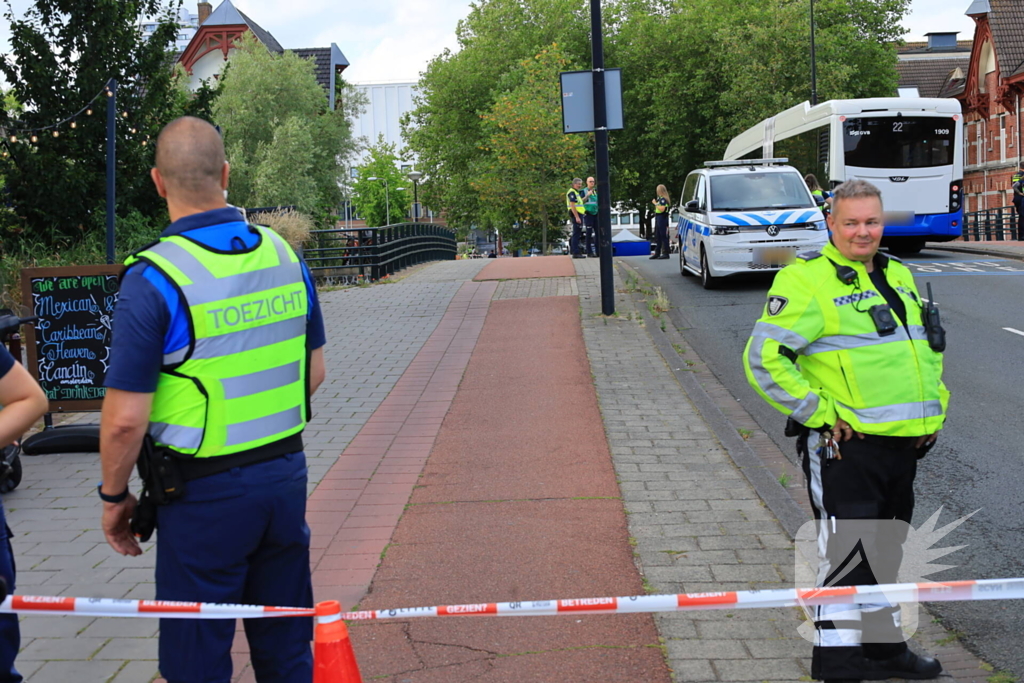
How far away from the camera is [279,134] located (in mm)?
41156

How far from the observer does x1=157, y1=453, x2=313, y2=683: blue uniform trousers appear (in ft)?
9.23

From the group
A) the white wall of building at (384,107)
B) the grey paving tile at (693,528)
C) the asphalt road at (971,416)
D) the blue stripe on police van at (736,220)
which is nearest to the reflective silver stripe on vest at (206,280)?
the grey paving tile at (693,528)

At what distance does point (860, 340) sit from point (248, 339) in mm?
2040

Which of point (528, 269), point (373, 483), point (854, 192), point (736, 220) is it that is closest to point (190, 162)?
point (854, 192)

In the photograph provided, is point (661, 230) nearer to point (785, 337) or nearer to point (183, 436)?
point (785, 337)

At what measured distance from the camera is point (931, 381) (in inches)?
143

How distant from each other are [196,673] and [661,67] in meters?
47.1

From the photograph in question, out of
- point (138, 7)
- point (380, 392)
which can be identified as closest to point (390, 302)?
point (138, 7)

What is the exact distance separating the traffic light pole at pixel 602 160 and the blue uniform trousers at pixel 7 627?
1016cm

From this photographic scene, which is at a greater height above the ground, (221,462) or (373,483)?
(221,462)

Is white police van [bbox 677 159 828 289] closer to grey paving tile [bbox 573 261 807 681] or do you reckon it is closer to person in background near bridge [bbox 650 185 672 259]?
grey paving tile [bbox 573 261 807 681]

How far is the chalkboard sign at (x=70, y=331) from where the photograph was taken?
7793 mm

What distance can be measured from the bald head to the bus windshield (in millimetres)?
19955

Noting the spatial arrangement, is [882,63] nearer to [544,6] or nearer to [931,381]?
[544,6]
